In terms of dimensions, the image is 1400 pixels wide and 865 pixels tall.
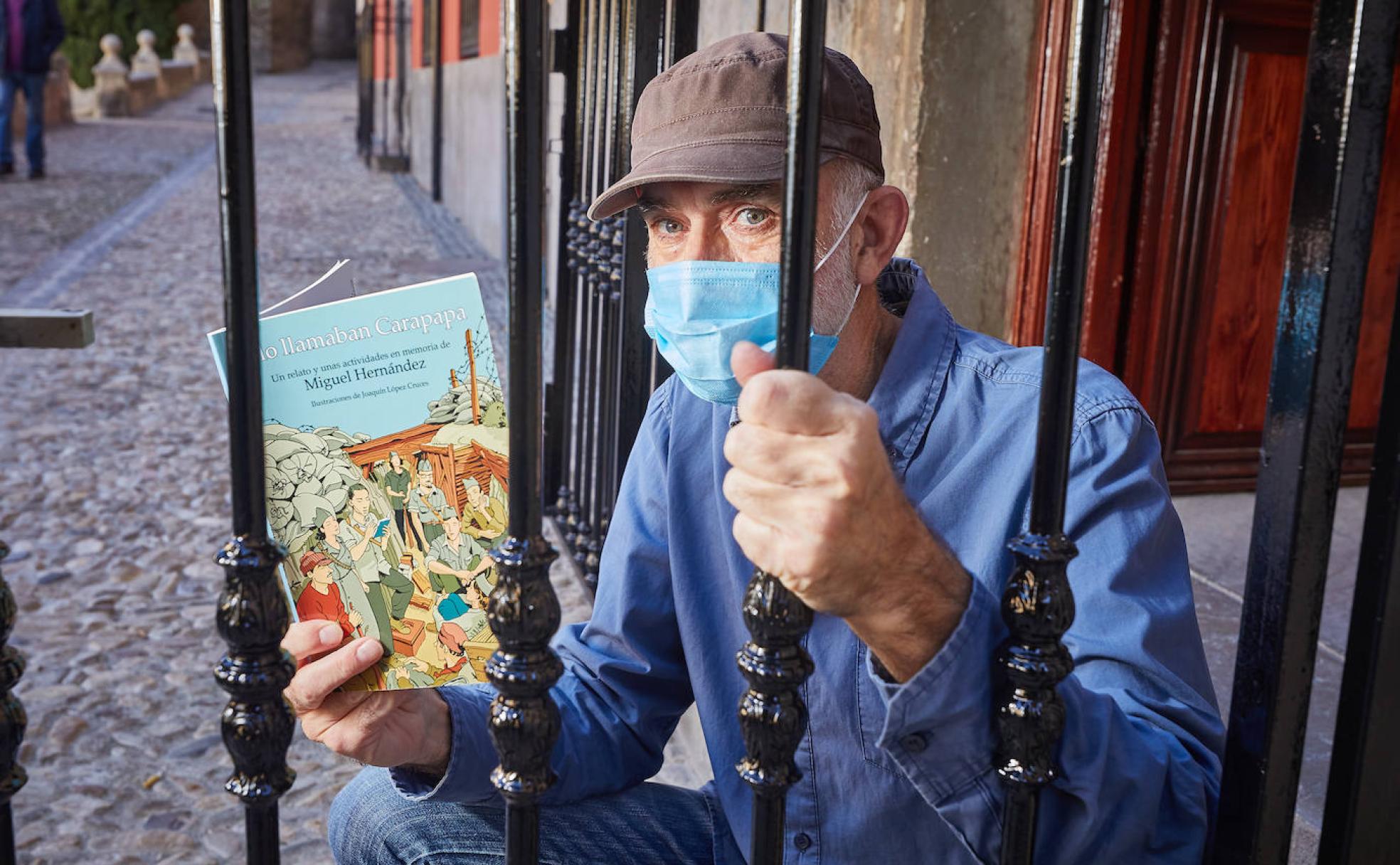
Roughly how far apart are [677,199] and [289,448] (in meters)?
0.85

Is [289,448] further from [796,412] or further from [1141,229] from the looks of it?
[1141,229]

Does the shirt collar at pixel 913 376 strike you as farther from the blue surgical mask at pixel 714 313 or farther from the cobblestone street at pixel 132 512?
the cobblestone street at pixel 132 512

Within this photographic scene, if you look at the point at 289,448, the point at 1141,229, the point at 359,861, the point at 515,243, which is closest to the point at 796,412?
the point at 515,243

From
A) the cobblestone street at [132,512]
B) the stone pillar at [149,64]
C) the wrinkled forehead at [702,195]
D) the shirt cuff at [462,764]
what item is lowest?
the cobblestone street at [132,512]

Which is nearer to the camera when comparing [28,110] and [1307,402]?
[1307,402]

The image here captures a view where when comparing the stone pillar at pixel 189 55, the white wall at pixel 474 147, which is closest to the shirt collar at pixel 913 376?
the white wall at pixel 474 147

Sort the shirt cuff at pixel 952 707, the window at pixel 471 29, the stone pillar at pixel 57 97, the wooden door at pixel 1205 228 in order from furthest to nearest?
the stone pillar at pixel 57 97 → the window at pixel 471 29 → the wooden door at pixel 1205 228 → the shirt cuff at pixel 952 707

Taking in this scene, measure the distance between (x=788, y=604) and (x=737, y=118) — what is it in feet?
3.06

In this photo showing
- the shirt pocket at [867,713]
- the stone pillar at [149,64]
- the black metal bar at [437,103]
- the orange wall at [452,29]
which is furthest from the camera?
the stone pillar at [149,64]

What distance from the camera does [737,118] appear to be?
5.47ft

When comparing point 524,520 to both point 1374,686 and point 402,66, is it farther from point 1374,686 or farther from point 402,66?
point 402,66

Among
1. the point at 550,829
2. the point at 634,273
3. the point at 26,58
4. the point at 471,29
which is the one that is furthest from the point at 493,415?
the point at 26,58

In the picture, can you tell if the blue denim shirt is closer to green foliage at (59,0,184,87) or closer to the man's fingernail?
the man's fingernail

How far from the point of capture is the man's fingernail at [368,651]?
107 centimetres
